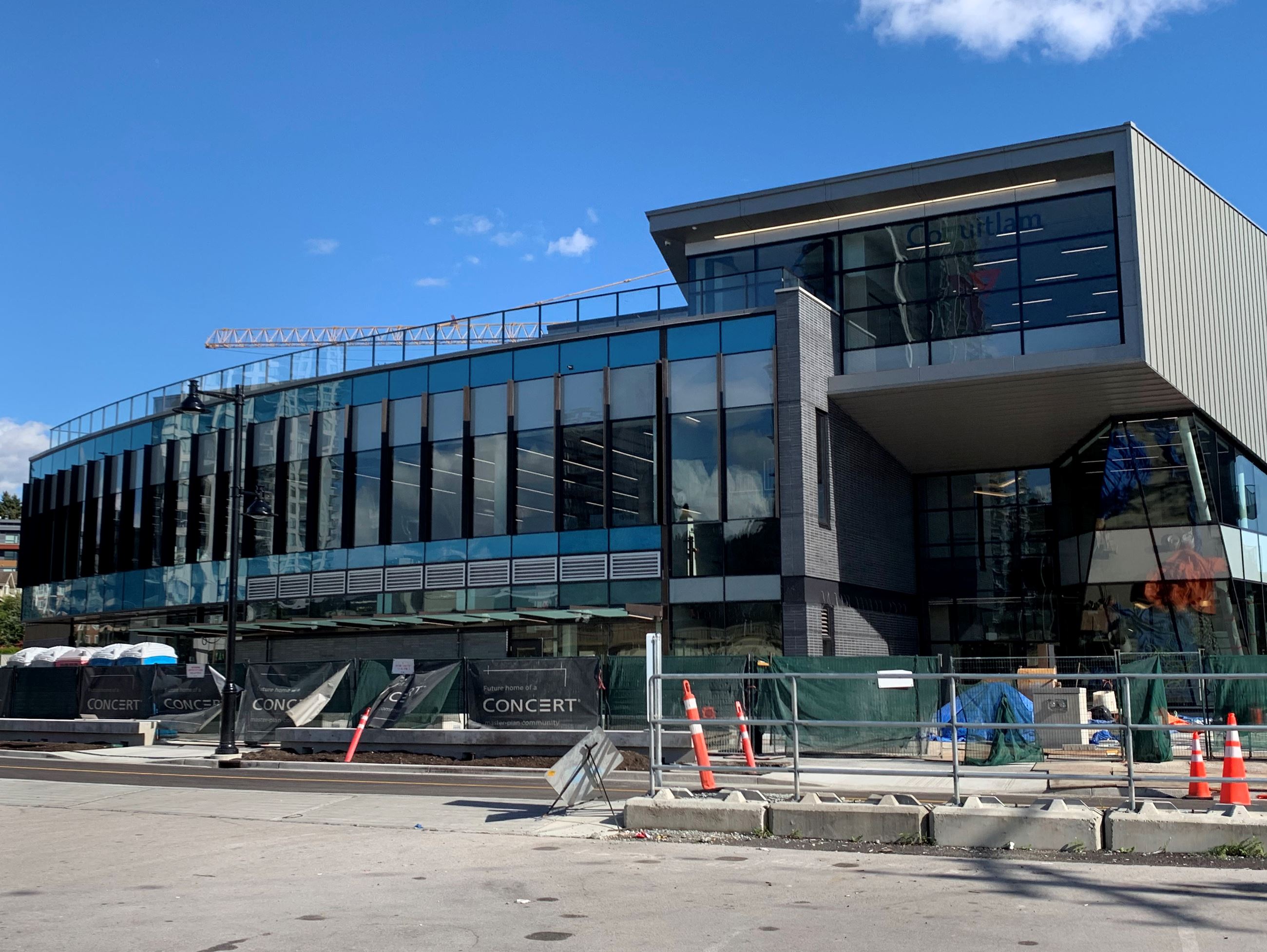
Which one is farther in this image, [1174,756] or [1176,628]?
[1176,628]

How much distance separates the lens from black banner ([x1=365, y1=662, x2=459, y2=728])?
23656 millimetres

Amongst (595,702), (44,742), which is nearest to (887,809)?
(595,702)

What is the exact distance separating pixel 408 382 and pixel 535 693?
61.9 ft

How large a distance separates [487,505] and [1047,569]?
1843cm

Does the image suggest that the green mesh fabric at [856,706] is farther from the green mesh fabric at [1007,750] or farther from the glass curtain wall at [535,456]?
the glass curtain wall at [535,456]

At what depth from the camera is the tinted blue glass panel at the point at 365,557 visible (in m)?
39.2

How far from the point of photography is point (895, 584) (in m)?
38.9

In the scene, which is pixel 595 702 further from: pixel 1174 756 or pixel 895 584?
pixel 895 584

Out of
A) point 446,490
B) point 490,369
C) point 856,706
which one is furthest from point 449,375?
point 856,706

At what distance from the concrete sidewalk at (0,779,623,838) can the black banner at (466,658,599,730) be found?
18.3 ft

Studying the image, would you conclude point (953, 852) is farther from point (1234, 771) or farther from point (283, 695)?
point (283, 695)

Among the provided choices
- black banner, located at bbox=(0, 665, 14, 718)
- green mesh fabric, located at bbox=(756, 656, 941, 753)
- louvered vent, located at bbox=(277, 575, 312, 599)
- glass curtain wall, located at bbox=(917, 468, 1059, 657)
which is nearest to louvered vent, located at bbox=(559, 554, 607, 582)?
louvered vent, located at bbox=(277, 575, 312, 599)

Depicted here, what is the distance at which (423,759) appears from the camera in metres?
23.0

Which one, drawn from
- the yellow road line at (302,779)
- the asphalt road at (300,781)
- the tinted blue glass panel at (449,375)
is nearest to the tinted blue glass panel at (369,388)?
the tinted blue glass panel at (449,375)
